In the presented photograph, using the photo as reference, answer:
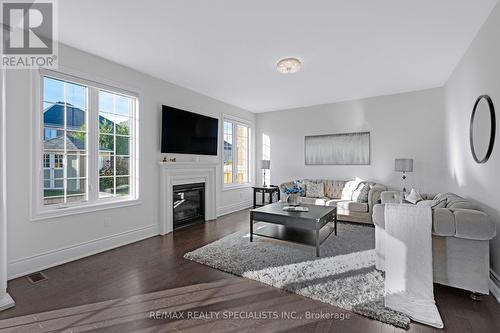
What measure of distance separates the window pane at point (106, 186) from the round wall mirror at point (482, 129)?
4748mm

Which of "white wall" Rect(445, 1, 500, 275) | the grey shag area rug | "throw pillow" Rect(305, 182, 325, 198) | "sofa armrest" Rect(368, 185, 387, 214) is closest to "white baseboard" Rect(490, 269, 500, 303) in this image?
"white wall" Rect(445, 1, 500, 275)

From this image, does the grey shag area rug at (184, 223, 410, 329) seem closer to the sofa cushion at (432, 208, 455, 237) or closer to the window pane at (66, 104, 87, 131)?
the sofa cushion at (432, 208, 455, 237)

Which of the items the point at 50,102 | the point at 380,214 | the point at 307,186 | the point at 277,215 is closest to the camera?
the point at 380,214

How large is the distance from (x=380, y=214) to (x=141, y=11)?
3.21 metres

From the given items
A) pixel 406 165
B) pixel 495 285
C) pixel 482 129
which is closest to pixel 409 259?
pixel 495 285

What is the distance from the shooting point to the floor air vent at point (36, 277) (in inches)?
96.8

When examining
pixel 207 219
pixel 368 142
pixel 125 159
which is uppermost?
pixel 368 142

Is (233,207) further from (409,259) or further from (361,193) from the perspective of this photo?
(409,259)

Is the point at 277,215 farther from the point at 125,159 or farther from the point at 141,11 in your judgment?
the point at 141,11

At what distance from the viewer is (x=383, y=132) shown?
514 centimetres

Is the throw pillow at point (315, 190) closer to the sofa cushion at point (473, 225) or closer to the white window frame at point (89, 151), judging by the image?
the sofa cushion at point (473, 225)

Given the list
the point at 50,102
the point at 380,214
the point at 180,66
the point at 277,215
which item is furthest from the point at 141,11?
the point at 380,214

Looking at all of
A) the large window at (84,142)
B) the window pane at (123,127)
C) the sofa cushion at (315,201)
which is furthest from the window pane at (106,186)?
the sofa cushion at (315,201)

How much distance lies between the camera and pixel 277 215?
3328 mm
